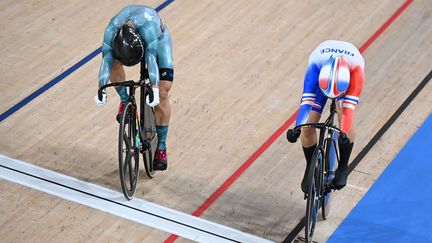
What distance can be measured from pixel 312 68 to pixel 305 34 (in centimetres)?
248

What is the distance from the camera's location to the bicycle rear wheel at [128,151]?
17.4ft

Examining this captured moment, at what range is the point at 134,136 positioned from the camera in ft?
18.0

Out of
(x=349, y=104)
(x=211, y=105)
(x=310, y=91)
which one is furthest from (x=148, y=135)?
(x=349, y=104)

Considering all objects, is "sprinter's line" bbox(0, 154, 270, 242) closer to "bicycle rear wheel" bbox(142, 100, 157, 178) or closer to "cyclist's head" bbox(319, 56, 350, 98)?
"bicycle rear wheel" bbox(142, 100, 157, 178)

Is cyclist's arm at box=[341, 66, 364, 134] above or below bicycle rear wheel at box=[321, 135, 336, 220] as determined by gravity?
above

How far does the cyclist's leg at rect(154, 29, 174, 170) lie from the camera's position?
18.1 ft

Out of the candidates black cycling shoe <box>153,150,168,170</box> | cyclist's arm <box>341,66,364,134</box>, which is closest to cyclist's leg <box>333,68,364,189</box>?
cyclist's arm <box>341,66,364,134</box>

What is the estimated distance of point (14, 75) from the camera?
692cm

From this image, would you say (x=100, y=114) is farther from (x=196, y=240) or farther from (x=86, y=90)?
(x=196, y=240)

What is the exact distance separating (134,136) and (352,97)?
4.44 feet

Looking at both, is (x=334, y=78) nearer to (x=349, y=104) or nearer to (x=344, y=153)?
(x=349, y=104)

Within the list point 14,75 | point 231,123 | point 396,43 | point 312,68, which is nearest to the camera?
point 312,68

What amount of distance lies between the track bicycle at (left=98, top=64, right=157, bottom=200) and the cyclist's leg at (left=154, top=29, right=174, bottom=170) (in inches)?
2.2

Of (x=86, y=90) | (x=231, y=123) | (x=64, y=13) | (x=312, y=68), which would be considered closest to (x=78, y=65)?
(x=86, y=90)
